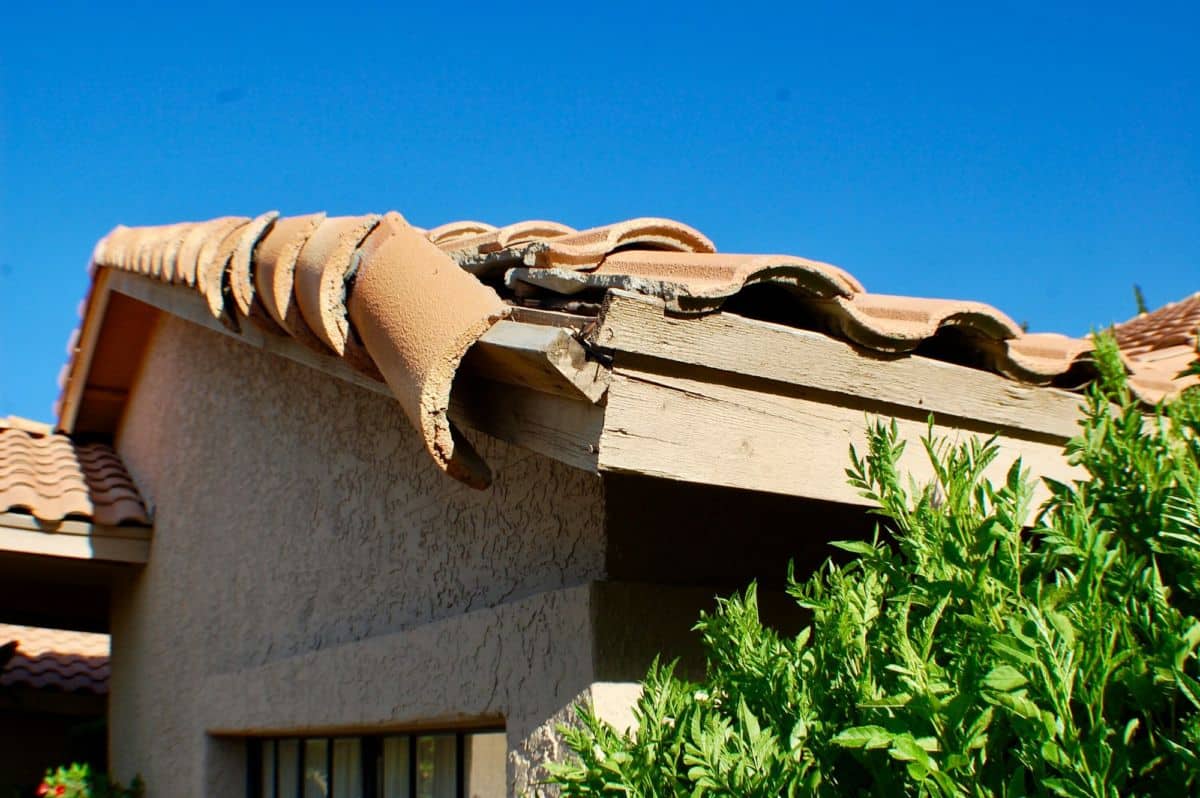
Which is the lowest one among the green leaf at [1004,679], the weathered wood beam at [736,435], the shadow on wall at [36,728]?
the shadow on wall at [36,728]

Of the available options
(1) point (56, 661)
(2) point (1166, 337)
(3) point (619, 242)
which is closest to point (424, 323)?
(3) point (619, 242)

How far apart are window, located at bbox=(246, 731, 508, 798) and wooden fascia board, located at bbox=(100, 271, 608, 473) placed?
128 centimetres

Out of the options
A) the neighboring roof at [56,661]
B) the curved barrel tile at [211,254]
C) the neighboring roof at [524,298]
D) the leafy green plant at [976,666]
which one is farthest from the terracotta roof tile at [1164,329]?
the neighboring roof at [56,661]

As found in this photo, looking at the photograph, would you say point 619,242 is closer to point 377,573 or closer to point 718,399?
point 718,399

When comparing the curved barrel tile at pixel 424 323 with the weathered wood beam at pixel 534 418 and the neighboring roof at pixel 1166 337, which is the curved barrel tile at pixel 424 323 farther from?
the neighboring roof at pixel 1166 337

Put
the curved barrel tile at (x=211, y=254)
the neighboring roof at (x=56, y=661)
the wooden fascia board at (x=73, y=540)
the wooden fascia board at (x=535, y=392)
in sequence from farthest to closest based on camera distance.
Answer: the neighboring roof at (x=56, y=661) → the wooden fascia board at (x=73, y=540) → the curved barrel tile at (x=211, y=254) → the wooden fascia board at (x=535, y=392)

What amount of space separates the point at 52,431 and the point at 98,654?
5464 mm

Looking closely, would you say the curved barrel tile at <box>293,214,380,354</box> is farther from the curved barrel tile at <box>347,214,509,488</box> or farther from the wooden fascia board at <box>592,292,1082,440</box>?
the wooden fascia board at <box>592,292,1082,440</box>

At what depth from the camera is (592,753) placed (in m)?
2.04

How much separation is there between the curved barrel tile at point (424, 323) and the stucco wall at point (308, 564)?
65 centimetres

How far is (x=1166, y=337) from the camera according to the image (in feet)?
19.9

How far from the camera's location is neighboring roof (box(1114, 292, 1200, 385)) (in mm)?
4125

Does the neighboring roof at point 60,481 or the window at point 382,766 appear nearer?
the window at point 382,766

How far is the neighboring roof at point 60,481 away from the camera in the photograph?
6562 millimetres
